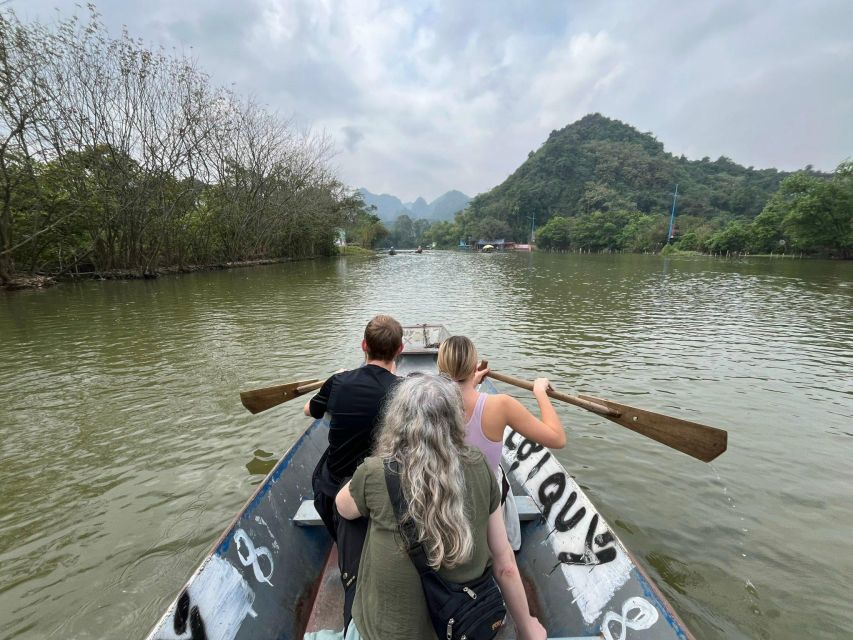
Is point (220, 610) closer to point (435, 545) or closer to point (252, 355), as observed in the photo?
point (435, 545)

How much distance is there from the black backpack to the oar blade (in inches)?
79.7

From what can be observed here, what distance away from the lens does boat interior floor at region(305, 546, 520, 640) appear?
253 cm

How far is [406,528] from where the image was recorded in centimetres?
147

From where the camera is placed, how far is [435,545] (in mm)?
1435

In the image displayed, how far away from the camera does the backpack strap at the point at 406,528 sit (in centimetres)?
146

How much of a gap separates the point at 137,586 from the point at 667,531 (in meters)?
4.48

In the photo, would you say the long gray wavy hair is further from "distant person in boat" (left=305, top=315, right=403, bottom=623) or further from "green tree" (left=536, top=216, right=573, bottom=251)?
"green tree" (left=536, top=216, right=573, bottom=251)

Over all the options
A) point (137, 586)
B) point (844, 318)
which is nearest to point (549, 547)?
point (137, 586)

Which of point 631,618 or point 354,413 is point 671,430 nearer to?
point 631,618

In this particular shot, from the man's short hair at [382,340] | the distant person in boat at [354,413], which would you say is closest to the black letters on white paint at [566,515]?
the distant person in boat at [354,413]

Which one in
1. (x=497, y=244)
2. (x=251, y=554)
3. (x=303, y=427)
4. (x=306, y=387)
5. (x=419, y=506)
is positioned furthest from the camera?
(x=497, y=244)

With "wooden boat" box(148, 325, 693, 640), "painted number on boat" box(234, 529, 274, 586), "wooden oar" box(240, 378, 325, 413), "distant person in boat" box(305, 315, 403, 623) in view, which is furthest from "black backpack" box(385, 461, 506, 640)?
"wooden oar" box(240, 378, 325, 413)

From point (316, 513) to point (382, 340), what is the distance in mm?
1553

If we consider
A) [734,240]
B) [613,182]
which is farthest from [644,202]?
[734,240]
